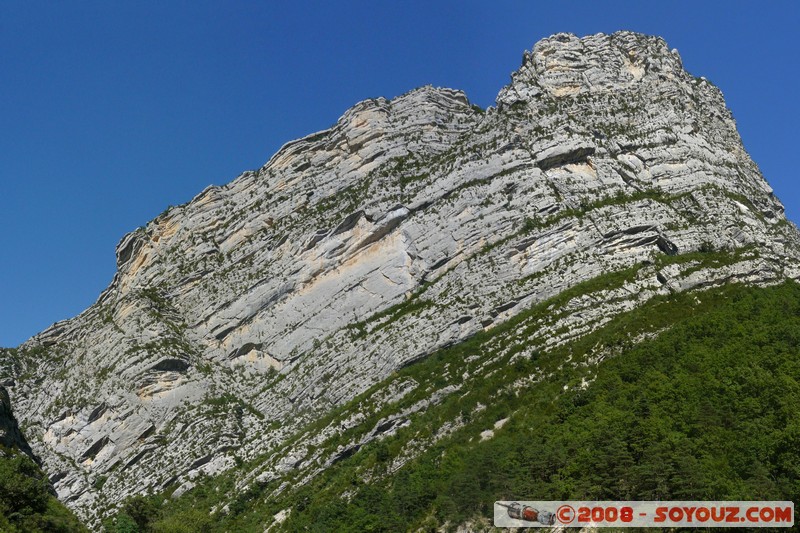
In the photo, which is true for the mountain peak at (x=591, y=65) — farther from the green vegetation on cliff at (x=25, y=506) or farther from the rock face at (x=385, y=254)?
the green vegetation on cliff at (x=25, y=506)

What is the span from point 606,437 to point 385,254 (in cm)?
5095

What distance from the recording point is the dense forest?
141ft

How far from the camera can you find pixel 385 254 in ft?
311

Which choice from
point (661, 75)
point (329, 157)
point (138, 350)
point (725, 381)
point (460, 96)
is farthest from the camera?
point (460, 96)

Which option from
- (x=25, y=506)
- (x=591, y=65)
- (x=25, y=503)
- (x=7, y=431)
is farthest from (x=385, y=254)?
(x=25, y=506)

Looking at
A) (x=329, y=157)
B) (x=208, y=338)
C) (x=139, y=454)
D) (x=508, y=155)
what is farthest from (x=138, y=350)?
(x=508, y=155)

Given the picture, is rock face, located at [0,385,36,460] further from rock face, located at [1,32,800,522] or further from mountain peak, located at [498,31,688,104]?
mountain peak, located at [498,31,688,104]

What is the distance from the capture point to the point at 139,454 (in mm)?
83375

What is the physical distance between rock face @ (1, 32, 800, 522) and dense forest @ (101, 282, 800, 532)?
6194mm

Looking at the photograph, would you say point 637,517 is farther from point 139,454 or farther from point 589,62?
point 589,62

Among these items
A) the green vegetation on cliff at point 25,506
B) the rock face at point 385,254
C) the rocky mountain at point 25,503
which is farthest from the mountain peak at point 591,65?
the green vegetation on cliff at point 25,506

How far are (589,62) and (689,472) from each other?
85.0 meters

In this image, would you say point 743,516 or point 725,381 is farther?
point 725,381

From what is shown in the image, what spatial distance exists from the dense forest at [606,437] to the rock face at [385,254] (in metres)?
6.19
